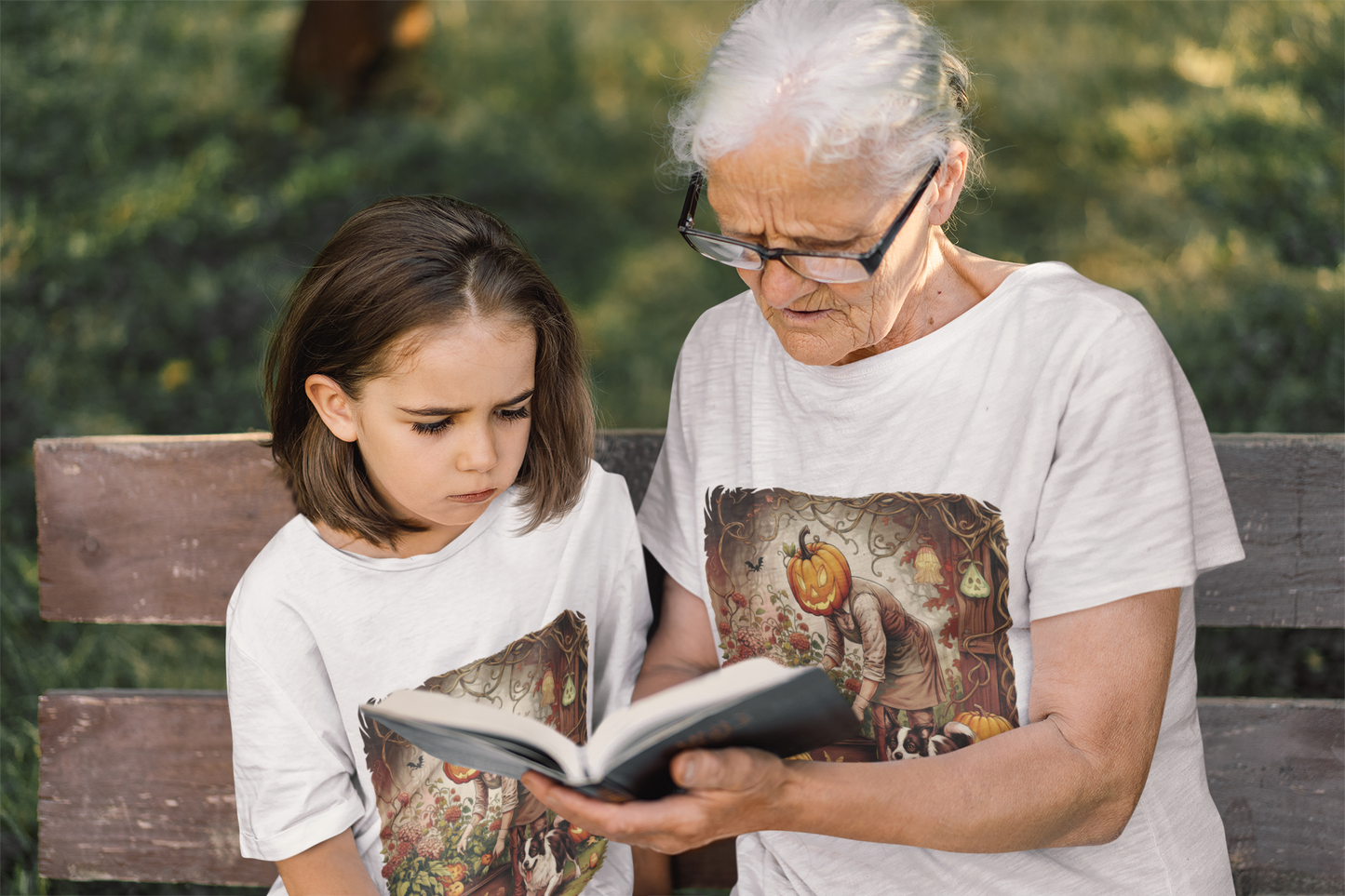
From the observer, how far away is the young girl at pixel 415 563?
1.71 m

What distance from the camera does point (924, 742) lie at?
1750 mm

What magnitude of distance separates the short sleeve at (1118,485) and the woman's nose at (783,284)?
41 cm

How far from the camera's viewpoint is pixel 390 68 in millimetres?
7090

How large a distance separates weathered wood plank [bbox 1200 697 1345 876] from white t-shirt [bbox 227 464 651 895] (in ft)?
3.77

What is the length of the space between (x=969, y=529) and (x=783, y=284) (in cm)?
46

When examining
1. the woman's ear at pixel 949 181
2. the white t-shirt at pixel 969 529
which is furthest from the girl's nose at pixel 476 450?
the woman's ear at pixel 949 181

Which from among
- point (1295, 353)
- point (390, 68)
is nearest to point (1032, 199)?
point (1295, 353)

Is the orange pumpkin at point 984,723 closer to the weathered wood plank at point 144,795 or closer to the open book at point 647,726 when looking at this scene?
the open book at point 647,726

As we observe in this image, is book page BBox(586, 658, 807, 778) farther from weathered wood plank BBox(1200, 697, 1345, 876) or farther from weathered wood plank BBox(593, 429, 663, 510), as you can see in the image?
weathered wood plank BBox(1200, 697, 1345, 876)

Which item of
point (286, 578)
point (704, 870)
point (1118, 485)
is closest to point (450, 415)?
point (286, 578)

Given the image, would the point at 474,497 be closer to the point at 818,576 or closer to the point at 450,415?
the point at 450,415

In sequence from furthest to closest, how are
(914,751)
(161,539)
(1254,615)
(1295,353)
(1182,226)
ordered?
(1182,226) → (1295,353) → (161,539) → (1254,615) → (914,751)

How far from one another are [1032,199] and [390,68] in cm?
400

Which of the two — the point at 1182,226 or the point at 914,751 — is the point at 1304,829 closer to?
the point at 914,751
